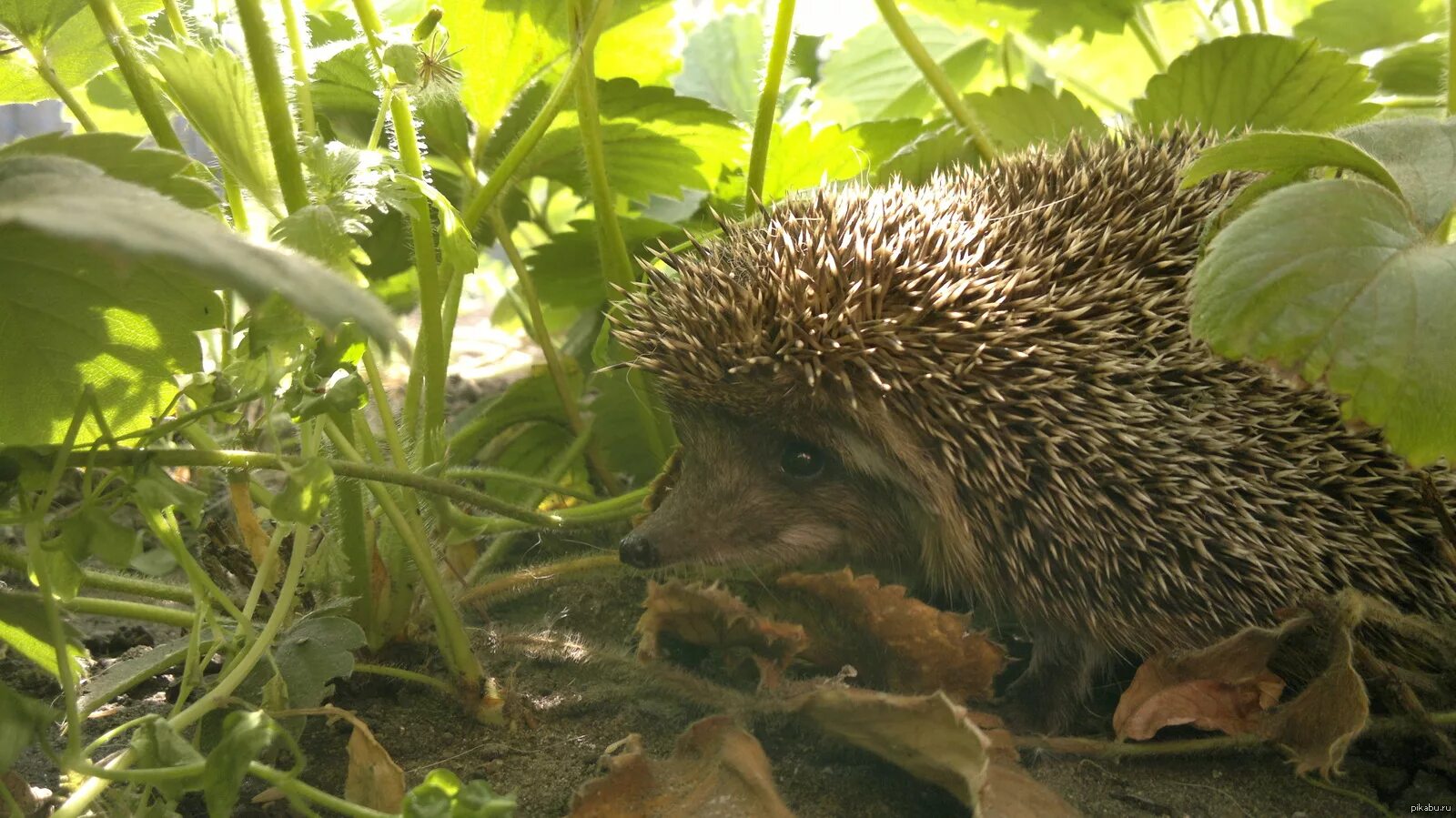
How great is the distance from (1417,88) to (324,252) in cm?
301

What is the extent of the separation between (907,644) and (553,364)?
43.0 inches

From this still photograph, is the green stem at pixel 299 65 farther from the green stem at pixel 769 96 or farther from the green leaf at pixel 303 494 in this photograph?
the green stem at pixel 769 96

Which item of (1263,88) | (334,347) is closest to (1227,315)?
(334,347)

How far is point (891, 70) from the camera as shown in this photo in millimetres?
3930

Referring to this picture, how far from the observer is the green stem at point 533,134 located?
206 cm

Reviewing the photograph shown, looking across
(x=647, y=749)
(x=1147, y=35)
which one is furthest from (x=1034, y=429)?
(x=1147, y=35)

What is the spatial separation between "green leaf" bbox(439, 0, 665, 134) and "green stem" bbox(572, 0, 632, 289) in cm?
10

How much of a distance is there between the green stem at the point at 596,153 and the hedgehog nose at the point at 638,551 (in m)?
0.52

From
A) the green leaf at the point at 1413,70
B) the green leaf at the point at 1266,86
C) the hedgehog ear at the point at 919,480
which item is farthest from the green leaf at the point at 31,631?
the green leaf at the point at 1413,70

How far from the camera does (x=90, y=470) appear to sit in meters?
1.41

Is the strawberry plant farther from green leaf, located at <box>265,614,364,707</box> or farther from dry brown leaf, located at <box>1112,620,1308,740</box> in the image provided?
dry brown leaf, located at <box>1112,620,1308,740</box>

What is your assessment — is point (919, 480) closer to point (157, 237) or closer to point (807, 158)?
point (807, 158)

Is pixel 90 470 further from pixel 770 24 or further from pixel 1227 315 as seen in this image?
pixel 770 24

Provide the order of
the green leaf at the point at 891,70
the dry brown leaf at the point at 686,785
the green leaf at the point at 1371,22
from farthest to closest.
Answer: the green leaf at the point at 891,70
the green leaf at the point at 1371,22
the dry brown leaf at the point at 686,785
